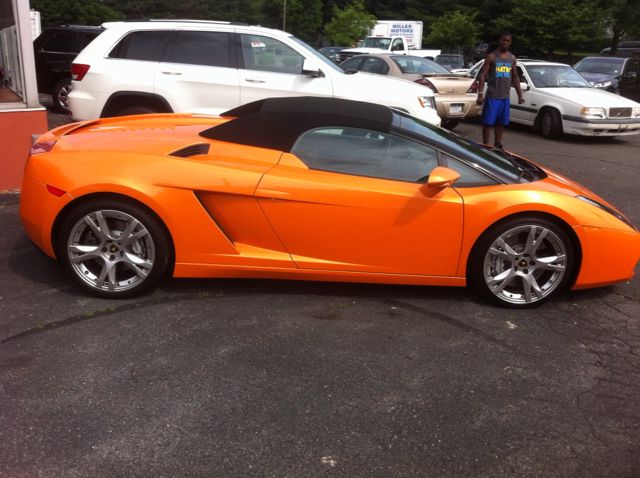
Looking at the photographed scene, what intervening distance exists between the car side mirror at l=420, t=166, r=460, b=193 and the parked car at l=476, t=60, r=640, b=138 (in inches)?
348

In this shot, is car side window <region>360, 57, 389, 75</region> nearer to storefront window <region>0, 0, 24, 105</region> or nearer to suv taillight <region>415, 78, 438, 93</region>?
suv taillight <region>415, 78, 438, 93</region>

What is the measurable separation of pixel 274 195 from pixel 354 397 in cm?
144

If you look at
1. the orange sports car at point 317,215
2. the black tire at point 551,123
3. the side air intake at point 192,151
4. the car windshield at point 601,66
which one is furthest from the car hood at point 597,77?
the side air intake at point 192,151

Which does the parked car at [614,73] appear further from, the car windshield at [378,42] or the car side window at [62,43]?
the car side window at [62,43]

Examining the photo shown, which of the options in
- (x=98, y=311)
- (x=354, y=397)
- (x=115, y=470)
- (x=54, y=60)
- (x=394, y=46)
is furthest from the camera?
(x=394, y=46)

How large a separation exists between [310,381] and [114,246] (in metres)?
1.65

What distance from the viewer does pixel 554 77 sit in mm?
12852

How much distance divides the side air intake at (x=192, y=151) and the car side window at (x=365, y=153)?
1.97ft

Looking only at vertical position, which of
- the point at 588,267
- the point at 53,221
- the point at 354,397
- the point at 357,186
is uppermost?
the point at 357,186

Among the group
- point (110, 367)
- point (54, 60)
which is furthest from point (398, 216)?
point (54, 60)

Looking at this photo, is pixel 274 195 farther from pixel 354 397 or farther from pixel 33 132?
pixel 33 132

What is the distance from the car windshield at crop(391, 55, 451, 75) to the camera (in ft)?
43.5

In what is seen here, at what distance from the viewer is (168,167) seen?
13.2ft

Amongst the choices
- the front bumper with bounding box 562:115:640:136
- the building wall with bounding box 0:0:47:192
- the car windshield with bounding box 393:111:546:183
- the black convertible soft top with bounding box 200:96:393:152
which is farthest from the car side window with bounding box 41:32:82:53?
the car windshield with bounding box 393:111:546:183
